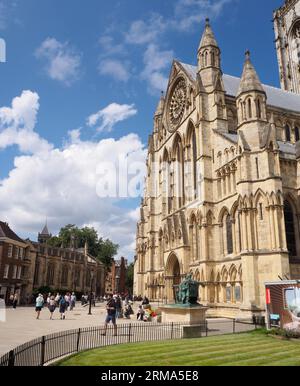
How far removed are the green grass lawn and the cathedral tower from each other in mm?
58713

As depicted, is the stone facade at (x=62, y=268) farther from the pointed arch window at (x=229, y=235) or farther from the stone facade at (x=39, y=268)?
the pointed arch window at (x=229, y=235)

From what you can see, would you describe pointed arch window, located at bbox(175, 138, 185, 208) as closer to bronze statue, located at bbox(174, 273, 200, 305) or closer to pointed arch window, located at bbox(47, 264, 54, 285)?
bronze statue, located at bbox(174, 273, 200, 305)

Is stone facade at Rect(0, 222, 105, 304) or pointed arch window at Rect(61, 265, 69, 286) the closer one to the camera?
stone facade at Rect(0, 222, 105, 304)

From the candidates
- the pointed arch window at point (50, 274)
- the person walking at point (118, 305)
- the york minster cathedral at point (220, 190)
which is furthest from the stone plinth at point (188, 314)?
the pointed arch window at point (50, 274)

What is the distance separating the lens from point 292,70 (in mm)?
63562

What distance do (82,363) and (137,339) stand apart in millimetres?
5189

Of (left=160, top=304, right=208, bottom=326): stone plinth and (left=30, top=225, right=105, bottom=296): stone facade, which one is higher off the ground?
(left=30, top=225, right=105, bottom=296): stone facade

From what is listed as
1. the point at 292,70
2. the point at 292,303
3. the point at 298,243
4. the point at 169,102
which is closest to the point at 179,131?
the point at 169,102

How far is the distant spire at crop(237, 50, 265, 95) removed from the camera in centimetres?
2784

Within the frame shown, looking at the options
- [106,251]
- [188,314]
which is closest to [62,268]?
[106,251]

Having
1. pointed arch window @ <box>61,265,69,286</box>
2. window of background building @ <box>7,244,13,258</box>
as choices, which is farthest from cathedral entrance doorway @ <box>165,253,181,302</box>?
pointed arch window @ <box>61,265,69,286</box>

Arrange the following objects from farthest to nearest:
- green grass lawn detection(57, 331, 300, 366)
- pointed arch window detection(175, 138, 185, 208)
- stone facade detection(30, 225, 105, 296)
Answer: stone facade detection(30, 225, 105, 296) → pointed arch window detection(175, 138, 185, 208) → green grass lawn detection(57, 331, 300, 366)

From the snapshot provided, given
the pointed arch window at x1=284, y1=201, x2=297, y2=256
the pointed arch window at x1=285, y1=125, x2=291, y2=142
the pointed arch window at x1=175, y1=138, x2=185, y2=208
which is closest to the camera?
the pointed arch window at x1=284, y1=201, x2=297, y2=256
